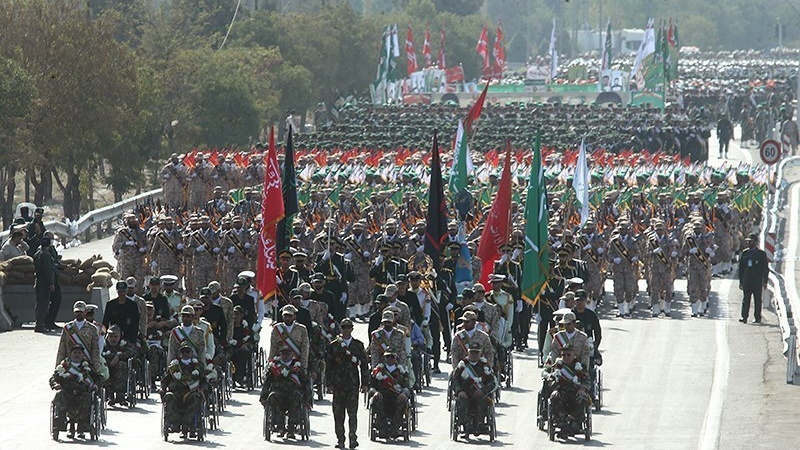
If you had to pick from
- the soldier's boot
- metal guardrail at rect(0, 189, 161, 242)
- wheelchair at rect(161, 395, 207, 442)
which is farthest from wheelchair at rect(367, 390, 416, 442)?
metal guardrail at rect(0, 189, 161, 242)

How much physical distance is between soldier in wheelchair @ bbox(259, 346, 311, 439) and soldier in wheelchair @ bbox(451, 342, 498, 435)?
1509 mm

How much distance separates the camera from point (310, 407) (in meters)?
22.2

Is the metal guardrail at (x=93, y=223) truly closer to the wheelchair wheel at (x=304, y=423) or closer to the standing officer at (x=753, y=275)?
the standing officer at (x=753, y=275)

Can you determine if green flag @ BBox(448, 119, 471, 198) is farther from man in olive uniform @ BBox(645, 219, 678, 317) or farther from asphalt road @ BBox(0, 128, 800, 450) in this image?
asphalt road @ BBox(0, 128, 800, 450)

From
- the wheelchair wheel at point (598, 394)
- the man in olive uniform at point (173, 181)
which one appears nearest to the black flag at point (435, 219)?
the wheelchair wheel at point (598, 394)

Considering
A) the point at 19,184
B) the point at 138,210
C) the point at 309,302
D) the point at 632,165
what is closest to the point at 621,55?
the point at 19,184

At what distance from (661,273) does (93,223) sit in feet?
47.7

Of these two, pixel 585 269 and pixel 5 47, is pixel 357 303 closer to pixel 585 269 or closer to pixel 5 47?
pixel 585 269

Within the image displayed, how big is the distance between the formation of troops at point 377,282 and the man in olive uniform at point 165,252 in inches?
1.3

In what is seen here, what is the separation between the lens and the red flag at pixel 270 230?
26.4 m

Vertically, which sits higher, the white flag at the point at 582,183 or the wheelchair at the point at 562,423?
the white flag at the point at 582,183

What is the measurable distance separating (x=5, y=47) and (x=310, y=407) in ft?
91.3

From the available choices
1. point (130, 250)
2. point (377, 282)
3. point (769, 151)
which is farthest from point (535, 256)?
point (769, 151)

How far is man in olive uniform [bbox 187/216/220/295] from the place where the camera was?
33.0 m
